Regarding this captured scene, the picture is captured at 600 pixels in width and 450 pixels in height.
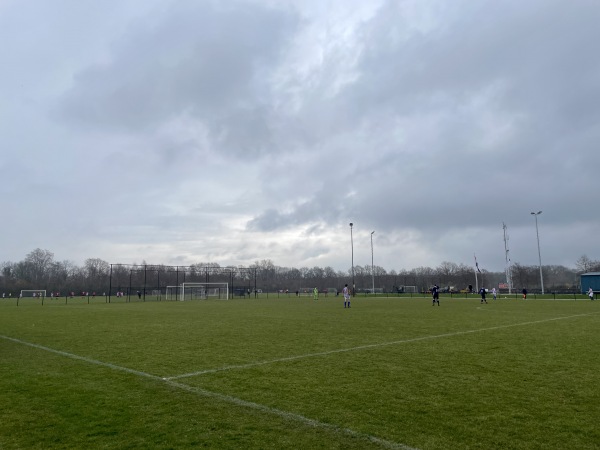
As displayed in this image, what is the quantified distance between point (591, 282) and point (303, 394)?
200 feet

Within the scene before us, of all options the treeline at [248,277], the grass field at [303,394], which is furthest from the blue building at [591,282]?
the grass field at [303,394]

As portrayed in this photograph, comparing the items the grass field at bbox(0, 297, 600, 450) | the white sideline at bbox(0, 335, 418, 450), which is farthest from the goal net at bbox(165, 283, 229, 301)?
the white sideline at bbox(0, 335, 418, 450)

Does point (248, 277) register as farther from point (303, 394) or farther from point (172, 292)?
point (303, 394)

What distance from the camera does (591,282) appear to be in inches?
2142

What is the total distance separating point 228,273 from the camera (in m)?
65.8

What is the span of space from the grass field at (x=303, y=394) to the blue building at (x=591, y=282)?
1957 inches

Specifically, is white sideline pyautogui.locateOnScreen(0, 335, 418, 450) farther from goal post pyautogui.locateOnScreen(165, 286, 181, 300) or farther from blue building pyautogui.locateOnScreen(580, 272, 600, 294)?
blue building pyautogui.locateOnScreen(580, 272, 600, 294)

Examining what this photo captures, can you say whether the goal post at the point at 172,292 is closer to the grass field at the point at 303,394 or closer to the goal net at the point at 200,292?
the goal net at the point at 200,292

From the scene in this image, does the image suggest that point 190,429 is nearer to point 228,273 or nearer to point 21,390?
point 21,390

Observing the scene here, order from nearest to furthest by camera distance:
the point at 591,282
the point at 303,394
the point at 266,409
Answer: the point at 266,409
the point at 303,394
the point at 591,282

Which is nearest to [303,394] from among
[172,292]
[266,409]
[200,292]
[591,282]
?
[266,409]

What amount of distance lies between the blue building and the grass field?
49.7 metres

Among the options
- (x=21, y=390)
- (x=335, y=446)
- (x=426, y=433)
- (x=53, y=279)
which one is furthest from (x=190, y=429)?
(x=53, y=279)

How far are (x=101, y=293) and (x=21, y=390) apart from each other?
91511 millimetres
